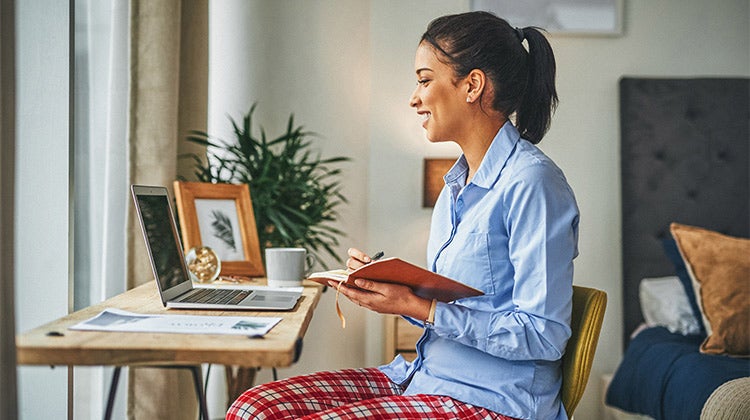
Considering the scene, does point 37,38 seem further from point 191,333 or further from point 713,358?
point 713,358

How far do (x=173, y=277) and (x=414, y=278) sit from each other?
0.60 meters

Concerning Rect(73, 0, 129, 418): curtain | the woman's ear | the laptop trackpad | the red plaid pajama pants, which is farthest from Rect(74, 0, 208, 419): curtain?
the woman's ear

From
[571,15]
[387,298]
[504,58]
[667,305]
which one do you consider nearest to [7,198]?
[387,298]

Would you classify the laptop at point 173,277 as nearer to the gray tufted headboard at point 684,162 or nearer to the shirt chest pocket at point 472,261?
the shirt chest pocket at point 472,261

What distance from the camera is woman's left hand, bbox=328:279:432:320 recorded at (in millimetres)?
1328

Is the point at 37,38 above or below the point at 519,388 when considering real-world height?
above

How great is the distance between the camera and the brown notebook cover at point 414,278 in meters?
1.24

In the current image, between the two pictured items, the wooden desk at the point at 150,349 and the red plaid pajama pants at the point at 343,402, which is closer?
the wooden desk at the point at 150,349

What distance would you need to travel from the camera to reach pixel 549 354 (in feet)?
4.34

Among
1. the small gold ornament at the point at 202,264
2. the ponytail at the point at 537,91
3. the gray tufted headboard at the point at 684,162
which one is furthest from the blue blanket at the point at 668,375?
the small gold ornament at the point at 202,264

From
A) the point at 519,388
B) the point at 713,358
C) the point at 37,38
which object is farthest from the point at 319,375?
the point at 713,358

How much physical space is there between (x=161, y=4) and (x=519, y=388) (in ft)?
5.81

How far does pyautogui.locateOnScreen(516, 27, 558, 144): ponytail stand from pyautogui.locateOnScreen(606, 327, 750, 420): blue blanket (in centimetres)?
122

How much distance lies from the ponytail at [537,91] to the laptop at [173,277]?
2.04 feet
